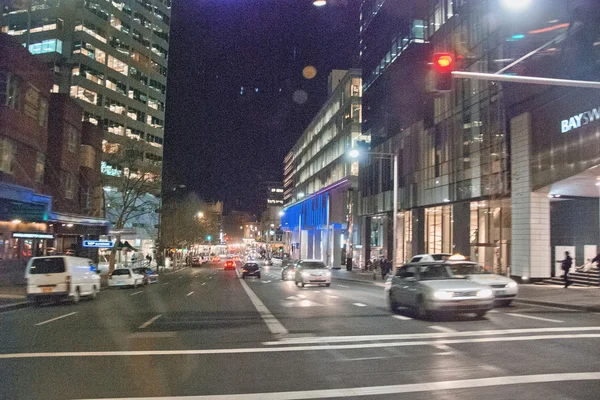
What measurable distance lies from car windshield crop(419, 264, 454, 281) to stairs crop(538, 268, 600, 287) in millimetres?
14217

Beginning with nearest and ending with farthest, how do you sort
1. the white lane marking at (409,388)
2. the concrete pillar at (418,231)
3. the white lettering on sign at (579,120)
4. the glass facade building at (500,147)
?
the white lane marking at (409,388) < the white lettering on sign at (579,120) < the glass facade building at (500,147) < the concrete pillar at (418,231)

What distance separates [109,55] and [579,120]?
70323 millimetres

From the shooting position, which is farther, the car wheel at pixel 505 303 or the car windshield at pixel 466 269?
the car wheel at pixel 505 303

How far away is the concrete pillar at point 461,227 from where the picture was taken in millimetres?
34312

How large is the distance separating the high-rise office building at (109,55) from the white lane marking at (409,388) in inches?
2186

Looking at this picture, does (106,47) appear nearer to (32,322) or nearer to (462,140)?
(462,140)

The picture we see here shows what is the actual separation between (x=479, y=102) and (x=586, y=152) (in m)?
10.4

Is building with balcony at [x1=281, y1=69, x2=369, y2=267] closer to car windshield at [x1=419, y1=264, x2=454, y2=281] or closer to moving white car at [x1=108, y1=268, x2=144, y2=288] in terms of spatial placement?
moving white car at [x1=108, y1=268, x2=144, y2=288]

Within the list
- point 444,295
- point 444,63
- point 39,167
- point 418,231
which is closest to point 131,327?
point 444,295

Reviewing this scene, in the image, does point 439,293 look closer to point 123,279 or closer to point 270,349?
point 270,349

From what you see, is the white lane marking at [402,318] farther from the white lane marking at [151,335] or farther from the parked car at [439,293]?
the white lane marking at [151,335]

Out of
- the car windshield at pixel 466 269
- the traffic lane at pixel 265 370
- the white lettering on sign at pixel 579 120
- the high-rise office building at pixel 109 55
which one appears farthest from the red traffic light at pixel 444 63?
the high-rise office building at pixel 109 55

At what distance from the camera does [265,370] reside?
26.6ft

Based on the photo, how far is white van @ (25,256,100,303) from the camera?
2034 cm
